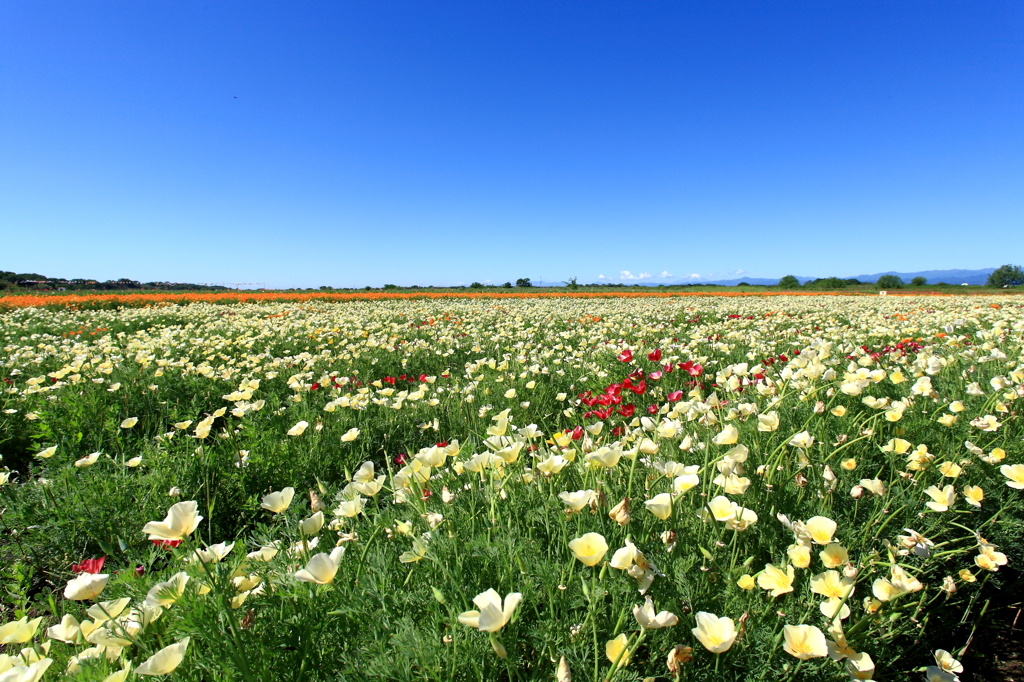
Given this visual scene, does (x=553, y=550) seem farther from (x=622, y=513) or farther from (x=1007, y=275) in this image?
(x=1007, y=275)

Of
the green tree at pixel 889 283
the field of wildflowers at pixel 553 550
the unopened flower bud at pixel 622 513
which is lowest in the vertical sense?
the field of wildflowers at pixel 553 550

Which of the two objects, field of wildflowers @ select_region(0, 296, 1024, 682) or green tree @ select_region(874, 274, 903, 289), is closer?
field of wildflowers @ select_region(0, 296, 1024, 682)

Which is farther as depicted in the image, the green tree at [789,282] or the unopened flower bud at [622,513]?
the green tree at [789,282]

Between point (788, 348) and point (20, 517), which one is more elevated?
point (788, 348)

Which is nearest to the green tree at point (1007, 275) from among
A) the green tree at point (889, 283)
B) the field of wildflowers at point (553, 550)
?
the green tree at point (889, 283)

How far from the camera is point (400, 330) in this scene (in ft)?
27.0

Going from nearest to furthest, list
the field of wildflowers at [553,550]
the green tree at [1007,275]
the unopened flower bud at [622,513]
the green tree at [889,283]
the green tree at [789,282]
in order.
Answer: the field of wildflowers at [553,550] < the unopened flower bud at [622,513] < the green tree at [889,283] < the green tree at [789,282] < the green tree at [1007,275]

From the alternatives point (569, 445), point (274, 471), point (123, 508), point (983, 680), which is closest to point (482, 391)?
point (274, 471)

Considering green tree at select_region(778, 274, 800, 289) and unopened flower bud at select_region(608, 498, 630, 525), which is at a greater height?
green tree at select_region(778, 274, 800, 289)

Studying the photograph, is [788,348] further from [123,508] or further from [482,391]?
[123,508]

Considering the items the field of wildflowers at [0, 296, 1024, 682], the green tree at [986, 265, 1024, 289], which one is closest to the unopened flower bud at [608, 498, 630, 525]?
the field of wildflowers at [0, 296, 1024, 682]

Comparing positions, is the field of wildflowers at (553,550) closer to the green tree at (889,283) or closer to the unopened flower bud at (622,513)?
the unopened flower bud at (622,513)

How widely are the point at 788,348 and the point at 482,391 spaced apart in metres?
3.68

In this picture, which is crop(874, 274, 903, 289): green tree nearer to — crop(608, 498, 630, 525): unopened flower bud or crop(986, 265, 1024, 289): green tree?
crop(986, 265, 1024, 289): green tree
